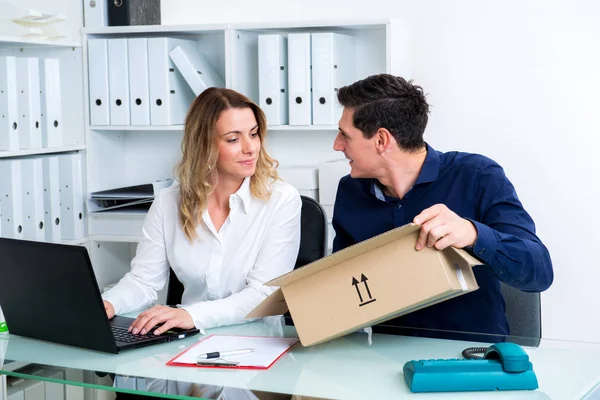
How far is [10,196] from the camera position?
2.76 metres

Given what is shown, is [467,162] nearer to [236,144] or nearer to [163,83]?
[236,144]

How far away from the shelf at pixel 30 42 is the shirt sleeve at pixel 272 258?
1177 millimetres

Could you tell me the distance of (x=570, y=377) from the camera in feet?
4.63

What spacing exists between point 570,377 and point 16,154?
2011mm

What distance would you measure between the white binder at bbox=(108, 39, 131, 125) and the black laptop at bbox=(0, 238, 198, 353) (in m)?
1.53

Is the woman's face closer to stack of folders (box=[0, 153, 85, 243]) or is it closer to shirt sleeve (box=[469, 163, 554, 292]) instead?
shirt sleeve (box=[469, 163, 554, 292])

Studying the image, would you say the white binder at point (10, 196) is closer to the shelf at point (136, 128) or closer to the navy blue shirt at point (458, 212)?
the shelf at point (136, 128)

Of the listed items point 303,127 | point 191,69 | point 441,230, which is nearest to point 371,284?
point 441,230

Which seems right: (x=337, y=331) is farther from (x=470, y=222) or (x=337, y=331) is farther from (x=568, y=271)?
(x=568, y=271)

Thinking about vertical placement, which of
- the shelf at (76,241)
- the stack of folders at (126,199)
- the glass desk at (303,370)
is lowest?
the shelf at (76,241)

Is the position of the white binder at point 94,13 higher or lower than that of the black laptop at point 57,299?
higher

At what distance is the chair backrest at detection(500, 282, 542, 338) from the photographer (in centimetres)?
195

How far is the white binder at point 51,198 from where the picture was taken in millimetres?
2965

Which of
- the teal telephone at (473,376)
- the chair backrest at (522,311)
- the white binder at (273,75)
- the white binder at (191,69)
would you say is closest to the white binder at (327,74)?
the white binder at (273,75)
